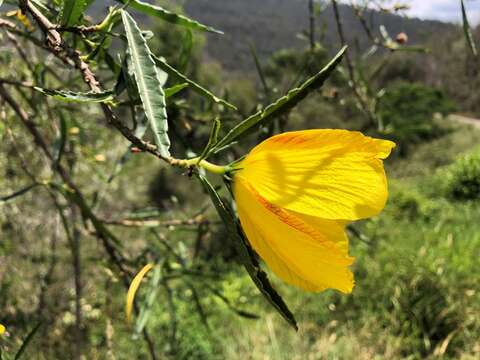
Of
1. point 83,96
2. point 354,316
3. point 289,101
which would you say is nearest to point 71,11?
point 83,96

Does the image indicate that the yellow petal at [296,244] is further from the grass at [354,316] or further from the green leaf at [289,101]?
the grass at [354,316]

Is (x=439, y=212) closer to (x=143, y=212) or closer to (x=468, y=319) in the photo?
(x=468, y=319)

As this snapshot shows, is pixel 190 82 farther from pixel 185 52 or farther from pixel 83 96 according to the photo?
pixel 185 52

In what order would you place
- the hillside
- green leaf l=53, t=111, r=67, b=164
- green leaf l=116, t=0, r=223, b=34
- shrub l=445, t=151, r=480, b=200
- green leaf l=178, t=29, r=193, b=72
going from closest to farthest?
1. green leaf l=116, t=0, r=223, b=34
2. green leaf l=178, t=29, r=193, b=72
3. green leaf l=53, t=111, r=67, b=164
4. shrub l=445, t=151, r=480, b=200
5. the hillside

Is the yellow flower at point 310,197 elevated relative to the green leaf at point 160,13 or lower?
lower

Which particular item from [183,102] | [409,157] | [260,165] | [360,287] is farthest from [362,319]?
[409,157]

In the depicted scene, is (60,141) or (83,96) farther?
(60,141)

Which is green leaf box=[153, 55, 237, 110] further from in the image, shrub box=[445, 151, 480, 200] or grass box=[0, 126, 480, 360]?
shrub box=[445, 151, 480, 200]

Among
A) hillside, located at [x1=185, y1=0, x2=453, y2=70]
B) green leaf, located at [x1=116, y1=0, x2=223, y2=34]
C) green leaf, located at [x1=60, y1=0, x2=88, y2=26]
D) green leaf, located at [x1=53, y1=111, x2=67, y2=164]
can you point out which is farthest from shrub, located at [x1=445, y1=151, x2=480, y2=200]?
hillside, located at [x1=185, y1=0, x2=453, y2=70]

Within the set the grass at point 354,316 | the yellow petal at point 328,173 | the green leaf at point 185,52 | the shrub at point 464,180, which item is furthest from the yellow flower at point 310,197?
the shrub at point 464,180
